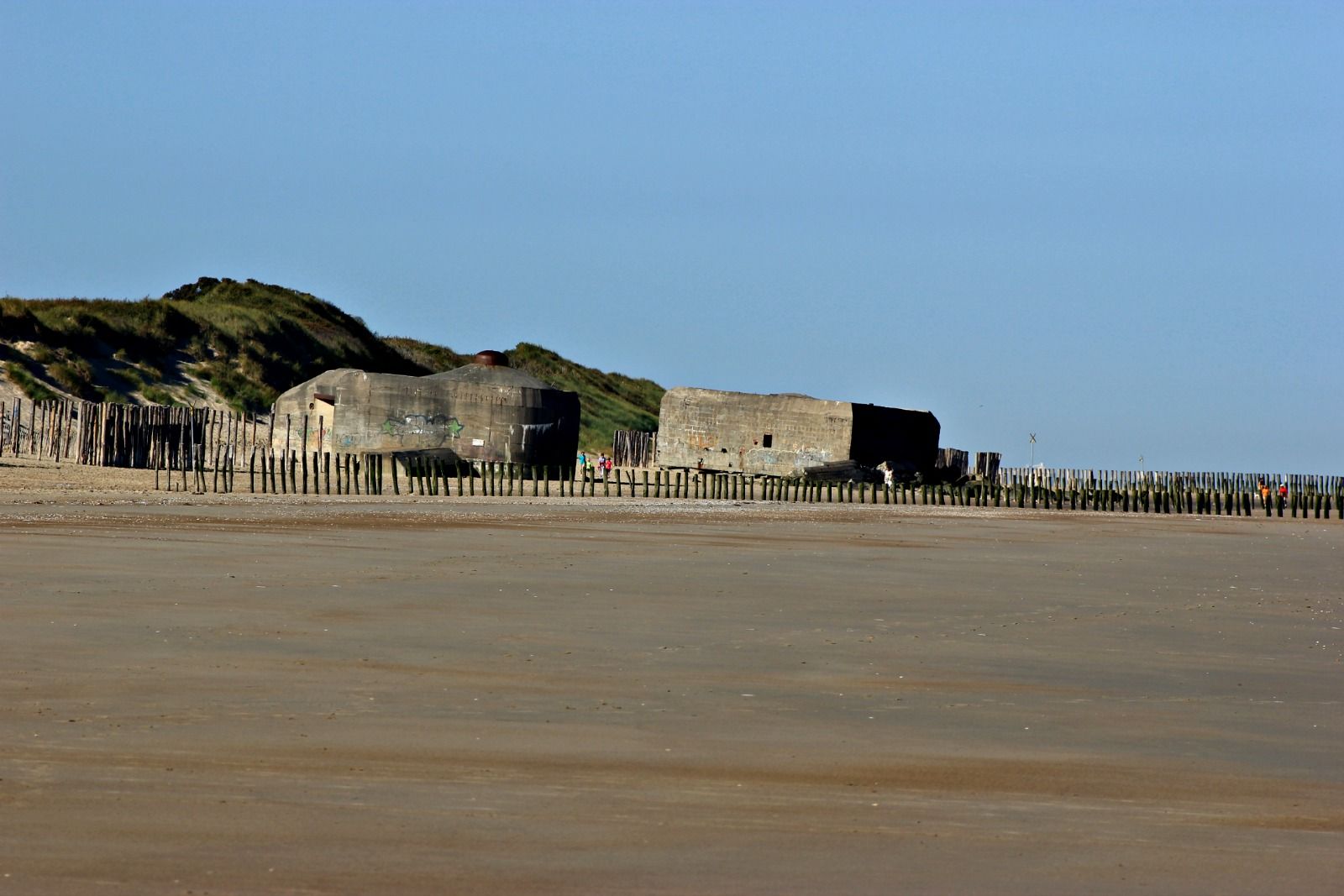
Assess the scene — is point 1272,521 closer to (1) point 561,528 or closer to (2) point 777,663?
(1) point 561,528

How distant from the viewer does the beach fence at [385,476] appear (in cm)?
3616

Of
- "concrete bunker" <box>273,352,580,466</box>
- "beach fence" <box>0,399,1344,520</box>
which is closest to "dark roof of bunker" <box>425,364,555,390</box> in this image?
"concrete bunker" <box>273,352,580,466</box>

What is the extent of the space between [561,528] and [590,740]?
16243 millimetres

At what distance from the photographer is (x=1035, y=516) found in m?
36.7

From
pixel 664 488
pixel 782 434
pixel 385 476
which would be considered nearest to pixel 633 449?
pixel 782 434

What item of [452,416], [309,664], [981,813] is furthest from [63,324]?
[981,813]

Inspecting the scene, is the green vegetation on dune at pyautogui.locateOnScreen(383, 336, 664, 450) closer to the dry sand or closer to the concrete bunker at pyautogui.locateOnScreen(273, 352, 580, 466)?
the concrete bunker at pyautogui.locateOnScreen(273, 352, 580, 466)

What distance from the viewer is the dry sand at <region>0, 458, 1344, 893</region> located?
497cm

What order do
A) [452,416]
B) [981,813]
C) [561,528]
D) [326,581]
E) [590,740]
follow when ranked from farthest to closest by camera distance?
[452,416] → [561,528] → [326,581] → [590,740] → [981,813]

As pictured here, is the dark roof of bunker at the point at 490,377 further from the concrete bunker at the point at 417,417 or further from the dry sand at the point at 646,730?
the dry sand at the point at 646,730

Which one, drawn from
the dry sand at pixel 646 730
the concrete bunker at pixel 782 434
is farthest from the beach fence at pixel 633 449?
the dry sand at pixel 646 730

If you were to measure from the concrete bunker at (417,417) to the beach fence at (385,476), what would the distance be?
0.36 m

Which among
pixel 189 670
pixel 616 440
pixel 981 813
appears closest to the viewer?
pixel 981 813

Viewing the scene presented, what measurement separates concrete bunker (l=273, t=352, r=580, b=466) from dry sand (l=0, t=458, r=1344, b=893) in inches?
1253
